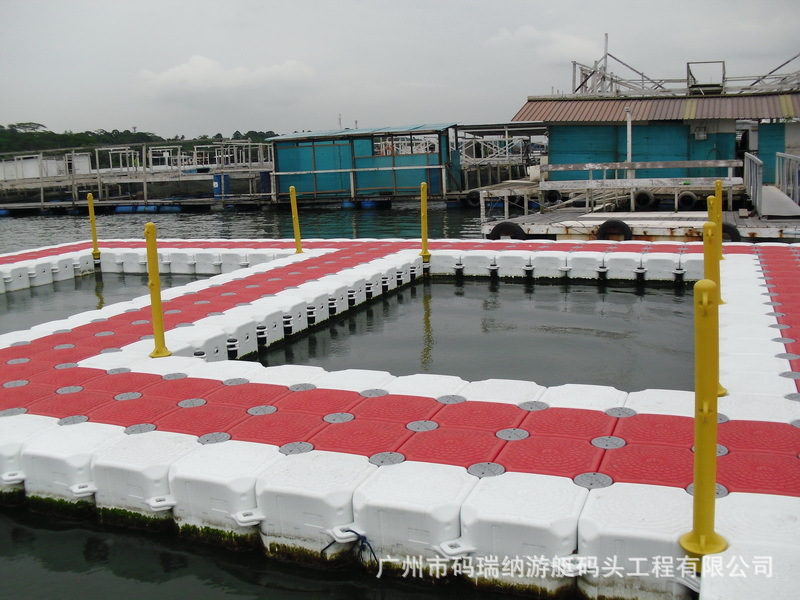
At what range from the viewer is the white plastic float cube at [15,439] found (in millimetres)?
4898

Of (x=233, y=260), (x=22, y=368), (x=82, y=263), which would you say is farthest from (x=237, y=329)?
(x=82, y=263)

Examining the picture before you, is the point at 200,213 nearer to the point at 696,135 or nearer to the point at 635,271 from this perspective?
the point at 696,135

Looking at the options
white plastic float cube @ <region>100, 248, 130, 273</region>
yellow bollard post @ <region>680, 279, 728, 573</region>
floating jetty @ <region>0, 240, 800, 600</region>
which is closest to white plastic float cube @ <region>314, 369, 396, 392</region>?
floating jetty @ <region>0, 240, 800, 600</region>

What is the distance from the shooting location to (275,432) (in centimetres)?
496

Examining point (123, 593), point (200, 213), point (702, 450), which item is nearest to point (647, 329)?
point (702, 450)

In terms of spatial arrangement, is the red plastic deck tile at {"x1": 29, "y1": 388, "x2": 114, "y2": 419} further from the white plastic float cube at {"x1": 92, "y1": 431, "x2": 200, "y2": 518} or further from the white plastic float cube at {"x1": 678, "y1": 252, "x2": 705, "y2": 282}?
the white plastic float cube at {"x1": 678, "y1": 252, "x2": 705, "y2": 282}

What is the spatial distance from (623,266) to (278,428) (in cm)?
806

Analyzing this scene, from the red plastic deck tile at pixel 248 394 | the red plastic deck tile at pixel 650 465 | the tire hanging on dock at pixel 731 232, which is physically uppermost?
the tire hanging on dock at pixel 731 232

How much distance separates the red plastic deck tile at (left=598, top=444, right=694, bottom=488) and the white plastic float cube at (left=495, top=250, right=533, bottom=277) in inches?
311

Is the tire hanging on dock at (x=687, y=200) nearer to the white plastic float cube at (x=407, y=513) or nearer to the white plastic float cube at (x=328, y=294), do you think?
the white plastic float cube at (x=328, y=294)

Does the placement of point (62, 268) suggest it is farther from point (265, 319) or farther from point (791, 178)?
point (791, 178)

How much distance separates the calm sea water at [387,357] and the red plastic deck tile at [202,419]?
0.77 meters

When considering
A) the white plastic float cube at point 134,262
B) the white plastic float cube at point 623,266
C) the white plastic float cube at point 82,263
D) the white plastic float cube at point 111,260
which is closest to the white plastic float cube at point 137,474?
the white plastic float cube at point 623,266

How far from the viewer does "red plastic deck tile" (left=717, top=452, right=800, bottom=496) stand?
→ 3.85 metres
